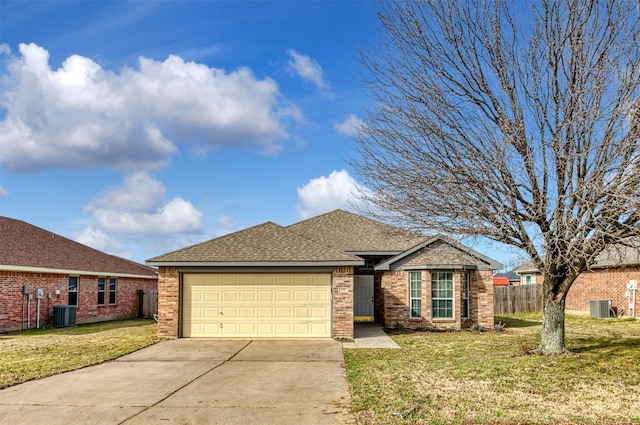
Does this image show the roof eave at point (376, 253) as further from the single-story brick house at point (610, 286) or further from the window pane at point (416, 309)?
the single-story brick house at point (610, 286)

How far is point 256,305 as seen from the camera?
16578mm

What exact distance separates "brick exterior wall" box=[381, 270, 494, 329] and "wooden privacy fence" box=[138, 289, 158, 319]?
13.3 meters

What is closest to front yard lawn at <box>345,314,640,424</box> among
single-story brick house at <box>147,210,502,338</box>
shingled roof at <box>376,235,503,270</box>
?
single-story brick house at <box>147,210,502,338</box>

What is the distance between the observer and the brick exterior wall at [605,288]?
947 inches

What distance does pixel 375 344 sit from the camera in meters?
14.9

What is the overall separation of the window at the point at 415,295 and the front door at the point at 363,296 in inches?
99.6

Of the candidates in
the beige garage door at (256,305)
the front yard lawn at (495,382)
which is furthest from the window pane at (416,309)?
the beige garage door at (256,305)

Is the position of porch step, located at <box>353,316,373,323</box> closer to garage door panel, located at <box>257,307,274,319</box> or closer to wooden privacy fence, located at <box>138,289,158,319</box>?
garage door panel, located at <box>257,307,274,319</box>

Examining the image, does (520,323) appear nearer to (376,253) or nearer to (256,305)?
(376,253)

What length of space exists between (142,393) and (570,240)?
8713mm

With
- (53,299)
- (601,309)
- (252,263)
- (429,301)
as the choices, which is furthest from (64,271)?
(601,309)

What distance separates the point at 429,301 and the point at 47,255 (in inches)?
610

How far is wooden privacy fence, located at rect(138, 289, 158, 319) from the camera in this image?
2731 cm

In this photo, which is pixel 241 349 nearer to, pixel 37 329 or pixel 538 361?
pixel 538 361
